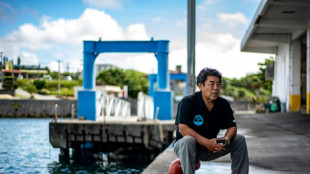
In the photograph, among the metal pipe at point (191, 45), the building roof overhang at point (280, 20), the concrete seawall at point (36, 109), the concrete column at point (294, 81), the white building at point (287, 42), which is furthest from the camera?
the concrete seawall at point (36, 109)

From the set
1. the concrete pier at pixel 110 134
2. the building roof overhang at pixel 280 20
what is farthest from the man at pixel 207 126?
the concrete pier at pixel 110 134

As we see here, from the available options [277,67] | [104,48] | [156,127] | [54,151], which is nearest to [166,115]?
[156,127]

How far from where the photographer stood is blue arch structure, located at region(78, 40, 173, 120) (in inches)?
813

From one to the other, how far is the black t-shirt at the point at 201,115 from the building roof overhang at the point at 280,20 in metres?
11.1

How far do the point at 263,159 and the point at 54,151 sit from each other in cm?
1631

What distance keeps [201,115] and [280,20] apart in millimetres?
15101

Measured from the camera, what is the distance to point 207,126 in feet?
10.9

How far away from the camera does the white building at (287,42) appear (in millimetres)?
15430

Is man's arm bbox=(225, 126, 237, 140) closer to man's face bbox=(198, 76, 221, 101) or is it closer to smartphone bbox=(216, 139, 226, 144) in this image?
smartphone bbox=(216, 139, 226, 144)

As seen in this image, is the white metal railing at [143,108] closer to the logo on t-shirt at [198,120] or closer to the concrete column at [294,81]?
the concrete column at [294,81]

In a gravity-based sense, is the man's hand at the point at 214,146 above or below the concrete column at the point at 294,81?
below

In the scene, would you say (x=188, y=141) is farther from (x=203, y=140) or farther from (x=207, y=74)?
(x=207, y=74)

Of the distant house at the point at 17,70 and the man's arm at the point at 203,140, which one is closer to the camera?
the man's arm at the point at 203,140

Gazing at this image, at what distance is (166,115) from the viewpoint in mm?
20844
